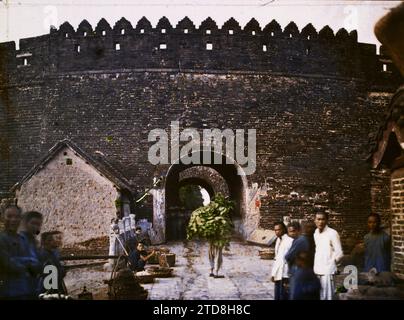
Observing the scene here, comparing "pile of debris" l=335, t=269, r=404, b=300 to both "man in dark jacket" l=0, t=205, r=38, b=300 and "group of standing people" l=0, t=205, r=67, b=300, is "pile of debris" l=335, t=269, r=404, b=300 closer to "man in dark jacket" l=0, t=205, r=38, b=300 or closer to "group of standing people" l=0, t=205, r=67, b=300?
"group of standing people" l=0, t=205, r=67, b=300

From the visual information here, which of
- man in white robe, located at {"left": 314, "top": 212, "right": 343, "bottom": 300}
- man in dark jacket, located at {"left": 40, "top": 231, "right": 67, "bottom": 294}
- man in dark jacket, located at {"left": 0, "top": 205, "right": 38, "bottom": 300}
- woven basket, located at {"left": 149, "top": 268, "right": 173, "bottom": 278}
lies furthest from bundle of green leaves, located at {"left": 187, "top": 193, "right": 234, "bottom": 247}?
man in dark jacket, located at {"left": 0, "top": 205, "right": 38, "bottom": 300}

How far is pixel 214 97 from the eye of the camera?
10.4 meters

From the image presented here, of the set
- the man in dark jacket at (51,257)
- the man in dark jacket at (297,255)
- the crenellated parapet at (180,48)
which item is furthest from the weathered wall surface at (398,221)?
the crenellated parapet at (180,48)

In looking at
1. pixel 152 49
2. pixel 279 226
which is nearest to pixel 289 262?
pixel 279 226

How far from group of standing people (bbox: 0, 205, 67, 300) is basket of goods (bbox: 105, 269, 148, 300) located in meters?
0.62

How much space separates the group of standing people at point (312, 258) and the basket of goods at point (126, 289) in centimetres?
175

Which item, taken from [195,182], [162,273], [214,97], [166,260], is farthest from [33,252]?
[195,182]

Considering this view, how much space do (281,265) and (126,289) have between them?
6.60ft

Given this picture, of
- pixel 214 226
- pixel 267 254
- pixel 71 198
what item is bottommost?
pixel 267 254

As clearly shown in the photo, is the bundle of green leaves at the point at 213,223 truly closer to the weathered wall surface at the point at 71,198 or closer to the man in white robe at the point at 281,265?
the man in white robe at the point at 281,265

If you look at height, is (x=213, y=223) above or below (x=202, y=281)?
above

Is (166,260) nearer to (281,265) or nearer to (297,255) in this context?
(281,265)
